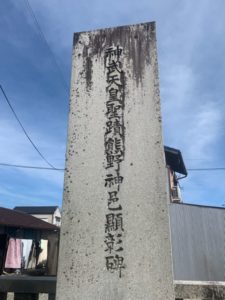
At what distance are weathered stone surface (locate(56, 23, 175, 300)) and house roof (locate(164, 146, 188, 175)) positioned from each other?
488 inches

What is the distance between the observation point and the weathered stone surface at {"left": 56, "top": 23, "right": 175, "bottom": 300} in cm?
254

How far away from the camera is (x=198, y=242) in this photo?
10.3 metres

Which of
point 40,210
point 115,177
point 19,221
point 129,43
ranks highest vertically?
point 40,210

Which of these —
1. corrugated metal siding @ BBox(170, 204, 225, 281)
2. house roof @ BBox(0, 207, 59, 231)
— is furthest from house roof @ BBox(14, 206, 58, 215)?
corrugated metal siding @ BBox(170, 204, 225, 281)

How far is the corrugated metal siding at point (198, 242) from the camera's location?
32.7 ft

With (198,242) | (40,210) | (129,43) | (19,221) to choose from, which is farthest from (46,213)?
(129,43)

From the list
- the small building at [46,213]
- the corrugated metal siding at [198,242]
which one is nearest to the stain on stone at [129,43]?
the corrugated metal siding at [198,242]

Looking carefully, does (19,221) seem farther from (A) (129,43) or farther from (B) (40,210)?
(B) (40,210)

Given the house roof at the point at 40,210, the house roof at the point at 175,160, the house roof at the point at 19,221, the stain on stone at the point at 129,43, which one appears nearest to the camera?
the stain on stone at the point at 129,43

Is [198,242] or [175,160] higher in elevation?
[175,160]

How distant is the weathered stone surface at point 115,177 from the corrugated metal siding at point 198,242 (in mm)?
8055

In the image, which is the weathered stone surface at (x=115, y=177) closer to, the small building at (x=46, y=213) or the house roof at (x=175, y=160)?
the house roof at (x=175, y=160)

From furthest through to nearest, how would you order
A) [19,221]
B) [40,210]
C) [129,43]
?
1. [40,210]
2. [19,221]
3. [129,43]

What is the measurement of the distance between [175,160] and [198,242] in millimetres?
6582
